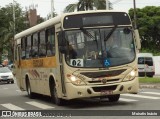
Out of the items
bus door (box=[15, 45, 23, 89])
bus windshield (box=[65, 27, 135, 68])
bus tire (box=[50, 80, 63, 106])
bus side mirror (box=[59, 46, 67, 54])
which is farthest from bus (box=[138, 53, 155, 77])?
bus side mirror (box=[59, 46, 67, 54])

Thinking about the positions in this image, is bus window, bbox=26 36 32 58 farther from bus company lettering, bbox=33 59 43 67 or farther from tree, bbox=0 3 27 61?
tree, bbox=0 3 27 61

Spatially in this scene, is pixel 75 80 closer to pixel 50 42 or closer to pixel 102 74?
pixel 102 74

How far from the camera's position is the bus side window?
1684 centimetres

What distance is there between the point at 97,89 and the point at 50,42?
2777 millimetres

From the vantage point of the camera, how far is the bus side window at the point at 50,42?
16.8 metres

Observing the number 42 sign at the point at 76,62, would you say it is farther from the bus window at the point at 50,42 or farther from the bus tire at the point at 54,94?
the bus tire at the point at 54,94

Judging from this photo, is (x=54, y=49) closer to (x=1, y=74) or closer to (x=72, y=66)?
(x=72, y=66)

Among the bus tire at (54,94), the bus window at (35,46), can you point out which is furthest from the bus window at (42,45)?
the bus tire at (54,94)

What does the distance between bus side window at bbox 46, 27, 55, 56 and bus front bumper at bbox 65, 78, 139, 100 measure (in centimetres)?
197

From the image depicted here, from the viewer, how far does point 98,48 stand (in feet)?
51.0

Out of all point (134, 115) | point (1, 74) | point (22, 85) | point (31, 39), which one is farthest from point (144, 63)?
point (134, 115)

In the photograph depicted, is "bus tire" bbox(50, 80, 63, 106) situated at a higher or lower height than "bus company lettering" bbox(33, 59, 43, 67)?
lower

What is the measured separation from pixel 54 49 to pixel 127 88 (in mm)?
2783

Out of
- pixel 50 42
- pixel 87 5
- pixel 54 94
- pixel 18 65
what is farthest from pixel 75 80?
pixel 87 5
